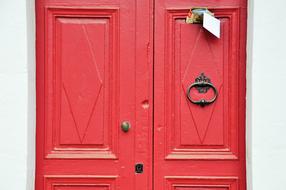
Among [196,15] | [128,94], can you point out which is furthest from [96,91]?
[196,15]

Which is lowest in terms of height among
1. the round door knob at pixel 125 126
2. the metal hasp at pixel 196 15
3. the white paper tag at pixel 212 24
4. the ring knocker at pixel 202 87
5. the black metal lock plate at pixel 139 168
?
the black metal lock plate at pixel 139 168

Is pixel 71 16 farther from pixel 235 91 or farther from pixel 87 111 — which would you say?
pixel 235 91

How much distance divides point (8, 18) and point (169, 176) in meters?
1.61

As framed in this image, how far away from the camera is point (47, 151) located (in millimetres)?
3600

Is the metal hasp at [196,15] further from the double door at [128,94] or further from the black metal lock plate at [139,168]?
the black metal lock plate at [139,168]

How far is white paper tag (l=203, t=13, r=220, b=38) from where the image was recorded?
11.3ft

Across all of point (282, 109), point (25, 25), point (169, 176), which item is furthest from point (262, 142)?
point (25, 25)

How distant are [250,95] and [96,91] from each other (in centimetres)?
110

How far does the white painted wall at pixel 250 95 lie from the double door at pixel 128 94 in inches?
6.5

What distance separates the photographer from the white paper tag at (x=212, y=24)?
3.46m

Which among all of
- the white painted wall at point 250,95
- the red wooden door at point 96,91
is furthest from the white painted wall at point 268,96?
the red wooden door at point 96,91

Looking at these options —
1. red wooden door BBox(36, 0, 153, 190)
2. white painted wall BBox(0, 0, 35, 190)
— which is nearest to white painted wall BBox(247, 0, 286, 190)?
red wooden door BBox(36, 0, 153, 190)

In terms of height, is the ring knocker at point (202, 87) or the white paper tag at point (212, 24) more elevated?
the white paper tag at point (212, 24)

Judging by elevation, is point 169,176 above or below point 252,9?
below
